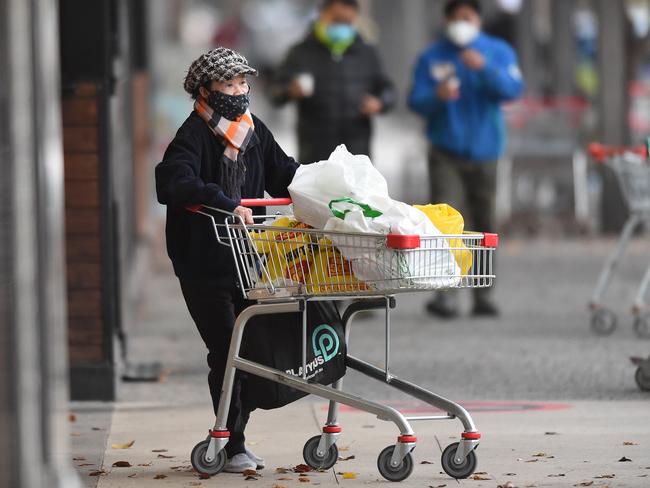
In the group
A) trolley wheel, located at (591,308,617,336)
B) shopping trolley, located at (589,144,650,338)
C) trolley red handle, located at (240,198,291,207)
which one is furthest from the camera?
trolley wheel, located at (591,308,617,336)

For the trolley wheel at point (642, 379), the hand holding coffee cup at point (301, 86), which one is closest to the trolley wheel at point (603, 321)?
the trolley wheel at point (642, 379)

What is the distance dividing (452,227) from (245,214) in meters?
0.80

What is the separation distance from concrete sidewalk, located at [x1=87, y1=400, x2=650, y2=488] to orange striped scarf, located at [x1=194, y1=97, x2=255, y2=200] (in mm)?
1219

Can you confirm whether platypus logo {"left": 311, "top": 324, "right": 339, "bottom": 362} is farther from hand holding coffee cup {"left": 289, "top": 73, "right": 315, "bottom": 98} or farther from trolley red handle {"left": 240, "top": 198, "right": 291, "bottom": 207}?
hand holding coffee cup {"left": 289, "top": 73, "right": 315, "bottom": 98}

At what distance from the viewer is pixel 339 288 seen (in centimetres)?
633

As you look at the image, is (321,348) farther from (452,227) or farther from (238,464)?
(452,227)

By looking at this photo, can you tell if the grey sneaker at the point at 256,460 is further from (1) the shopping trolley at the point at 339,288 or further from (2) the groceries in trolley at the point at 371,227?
(2) the groceries in trolley at the point at 371,227

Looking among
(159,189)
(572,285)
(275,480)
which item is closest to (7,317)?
(159,189)

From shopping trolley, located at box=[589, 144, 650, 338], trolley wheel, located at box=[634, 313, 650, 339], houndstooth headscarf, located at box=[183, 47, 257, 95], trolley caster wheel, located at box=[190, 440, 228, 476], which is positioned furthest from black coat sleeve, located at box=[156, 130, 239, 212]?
trolley wheel, located at box=[634, 313, 650, 339]

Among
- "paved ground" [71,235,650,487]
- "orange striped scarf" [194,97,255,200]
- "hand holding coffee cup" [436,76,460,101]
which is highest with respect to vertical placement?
"hand holding coffee cup" [436,76,460,101]

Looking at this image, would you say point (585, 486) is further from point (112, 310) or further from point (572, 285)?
point (572, 285)

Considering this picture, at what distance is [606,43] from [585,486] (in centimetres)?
1550

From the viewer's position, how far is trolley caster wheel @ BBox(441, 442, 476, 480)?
21.9ft

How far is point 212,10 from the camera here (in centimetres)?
6394
